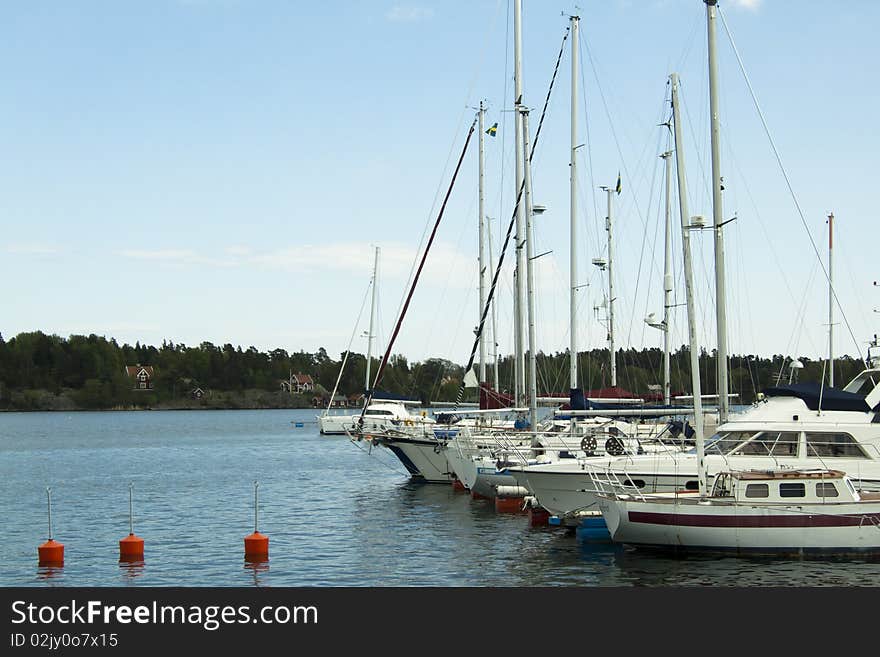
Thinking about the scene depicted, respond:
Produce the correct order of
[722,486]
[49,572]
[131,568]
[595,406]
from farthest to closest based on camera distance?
[595,406] → [131,568] → [49,572] → [722,486]

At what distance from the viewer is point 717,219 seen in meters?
34.3

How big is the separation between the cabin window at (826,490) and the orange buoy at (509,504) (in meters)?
14.7

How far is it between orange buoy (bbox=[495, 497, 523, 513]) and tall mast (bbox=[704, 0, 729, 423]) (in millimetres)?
9069

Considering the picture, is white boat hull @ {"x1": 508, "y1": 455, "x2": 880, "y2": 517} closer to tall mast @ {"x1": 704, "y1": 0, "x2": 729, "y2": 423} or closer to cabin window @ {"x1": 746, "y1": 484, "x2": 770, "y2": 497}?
cabin window @ {"x1": 746, "y1": 484, "x2": 770, "y2": 497}

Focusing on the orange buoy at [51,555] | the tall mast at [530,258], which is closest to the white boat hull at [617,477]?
the tall mast at [530,258]

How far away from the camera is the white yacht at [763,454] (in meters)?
32.5

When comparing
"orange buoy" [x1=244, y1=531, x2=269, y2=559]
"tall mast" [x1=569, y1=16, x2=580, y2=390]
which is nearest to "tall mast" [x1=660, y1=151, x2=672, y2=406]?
"tall mast" [x1=569, y1=16, x2=580, y2=390]

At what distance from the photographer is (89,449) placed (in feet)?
332

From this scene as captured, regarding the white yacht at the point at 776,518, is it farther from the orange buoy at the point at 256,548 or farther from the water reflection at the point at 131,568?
the water reflection at the point at 131,568

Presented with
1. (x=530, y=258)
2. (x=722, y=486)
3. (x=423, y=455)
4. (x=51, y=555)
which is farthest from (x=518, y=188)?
(x=51, y=555)

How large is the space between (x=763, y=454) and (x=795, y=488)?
14.3 ft

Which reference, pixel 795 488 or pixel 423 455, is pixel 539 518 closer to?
pixel 795 488
